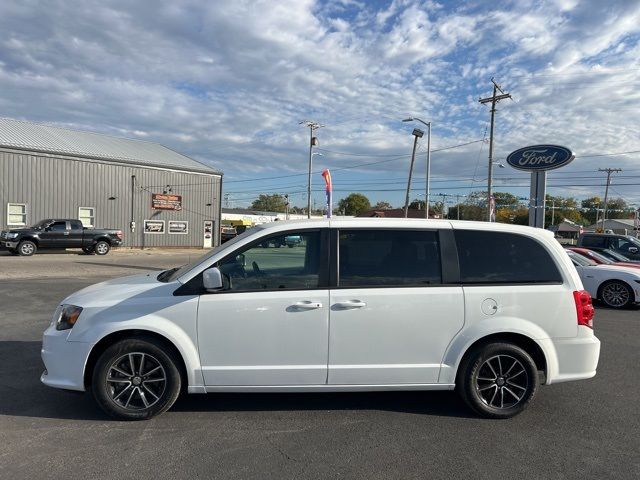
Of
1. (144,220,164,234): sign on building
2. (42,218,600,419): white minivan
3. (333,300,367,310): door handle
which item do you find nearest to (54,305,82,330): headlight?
(42,218,600,419): white minivan

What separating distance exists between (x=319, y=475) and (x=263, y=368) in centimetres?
111

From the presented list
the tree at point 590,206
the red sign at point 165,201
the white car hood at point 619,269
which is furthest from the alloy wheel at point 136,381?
the tree at point 590,206

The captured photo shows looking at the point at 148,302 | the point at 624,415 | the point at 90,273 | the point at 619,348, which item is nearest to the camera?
the point at 148,302

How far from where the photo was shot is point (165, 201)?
3719 centimetres

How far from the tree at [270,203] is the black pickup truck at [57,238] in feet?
389

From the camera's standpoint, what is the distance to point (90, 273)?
18.3 meters

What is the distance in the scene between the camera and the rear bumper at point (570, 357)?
463cm

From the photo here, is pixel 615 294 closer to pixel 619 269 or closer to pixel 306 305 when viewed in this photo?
pixel 619 269

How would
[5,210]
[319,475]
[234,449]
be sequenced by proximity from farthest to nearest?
1. [5,210]
2. [234,449]
3. [319,475]

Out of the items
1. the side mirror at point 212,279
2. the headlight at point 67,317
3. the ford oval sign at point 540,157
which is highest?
the ford oval sign at point 540,157

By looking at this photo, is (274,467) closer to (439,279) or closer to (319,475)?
(319,475)

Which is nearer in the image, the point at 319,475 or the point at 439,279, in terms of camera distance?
the point at 319,475

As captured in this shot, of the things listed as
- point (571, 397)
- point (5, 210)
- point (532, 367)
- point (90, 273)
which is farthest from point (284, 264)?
point (5, 210)

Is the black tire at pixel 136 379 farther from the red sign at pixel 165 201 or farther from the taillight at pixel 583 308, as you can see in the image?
the red sign at pixel 165 201
